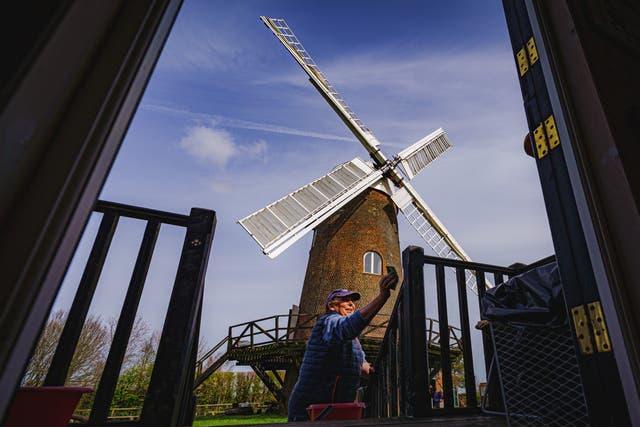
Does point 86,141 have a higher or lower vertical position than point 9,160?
higher

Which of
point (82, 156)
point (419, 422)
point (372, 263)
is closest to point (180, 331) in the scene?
point (82, 156)

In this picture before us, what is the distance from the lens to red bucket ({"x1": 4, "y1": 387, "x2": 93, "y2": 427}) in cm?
116

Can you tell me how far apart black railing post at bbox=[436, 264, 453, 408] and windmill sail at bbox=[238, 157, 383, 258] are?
7.87 m

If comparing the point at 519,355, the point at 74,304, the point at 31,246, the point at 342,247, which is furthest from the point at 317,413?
the point at 342,247

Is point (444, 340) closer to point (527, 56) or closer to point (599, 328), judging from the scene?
point (599, 328)

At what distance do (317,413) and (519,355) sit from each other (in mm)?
1361

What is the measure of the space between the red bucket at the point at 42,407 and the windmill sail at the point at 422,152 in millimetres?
14274

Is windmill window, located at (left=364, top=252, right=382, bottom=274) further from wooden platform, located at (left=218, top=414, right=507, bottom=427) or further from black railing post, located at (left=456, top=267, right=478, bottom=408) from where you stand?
wooden platform, located at (left=218, top=414, right=507, bottom=427)

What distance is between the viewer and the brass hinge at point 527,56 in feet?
5.67

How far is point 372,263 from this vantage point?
11242mm

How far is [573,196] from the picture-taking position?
1.37 metres

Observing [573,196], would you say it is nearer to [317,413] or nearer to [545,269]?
[545,269]

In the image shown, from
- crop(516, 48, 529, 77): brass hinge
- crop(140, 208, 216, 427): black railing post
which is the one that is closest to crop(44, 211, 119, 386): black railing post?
crop(140, 208, 216, 427): black railing post

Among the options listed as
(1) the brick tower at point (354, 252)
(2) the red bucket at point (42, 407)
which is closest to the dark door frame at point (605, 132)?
(2) the red bucket at point (42, 407)
